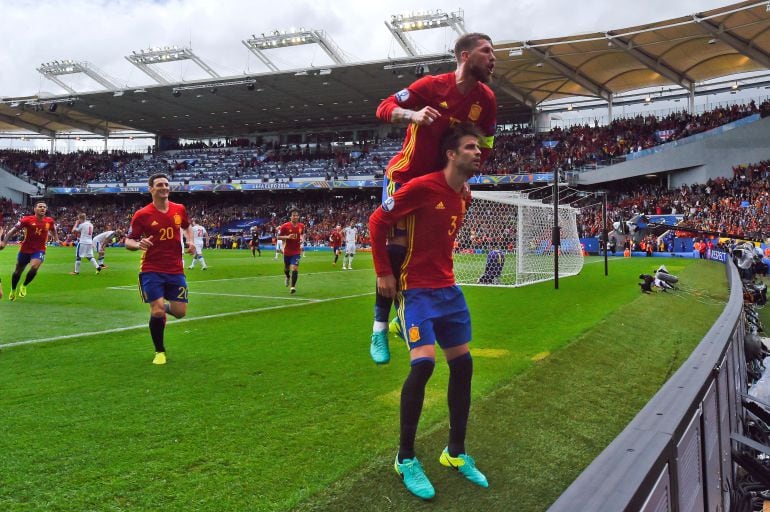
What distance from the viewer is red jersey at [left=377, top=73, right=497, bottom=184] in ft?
12.1

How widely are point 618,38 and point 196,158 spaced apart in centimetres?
4825

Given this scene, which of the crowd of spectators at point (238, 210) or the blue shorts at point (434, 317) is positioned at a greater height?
the crowd of spectators at point (238, 210)

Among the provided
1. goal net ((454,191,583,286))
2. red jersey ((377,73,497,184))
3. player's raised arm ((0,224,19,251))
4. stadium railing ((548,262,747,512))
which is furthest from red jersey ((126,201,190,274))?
goal net ((454,191,583,286))

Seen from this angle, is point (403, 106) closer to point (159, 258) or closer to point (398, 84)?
point (159, 258)

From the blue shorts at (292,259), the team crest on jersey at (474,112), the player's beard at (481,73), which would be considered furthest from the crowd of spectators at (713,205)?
the player's beard at (481,73)

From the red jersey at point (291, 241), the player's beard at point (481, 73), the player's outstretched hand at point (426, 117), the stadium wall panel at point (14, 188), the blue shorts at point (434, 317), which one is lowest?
the blue shorts at point (434, 317)

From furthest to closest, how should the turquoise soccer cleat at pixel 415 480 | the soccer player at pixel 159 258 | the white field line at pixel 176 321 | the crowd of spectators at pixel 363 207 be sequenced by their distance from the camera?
the crowd of spectators at pixel 363 207, the white field line at pixel 176 321, the soccer player at pixel 159 258, the turquoise soccer cleat at pixel 415 480

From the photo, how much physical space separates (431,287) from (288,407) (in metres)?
1.97

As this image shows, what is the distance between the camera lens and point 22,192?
66.1 metres

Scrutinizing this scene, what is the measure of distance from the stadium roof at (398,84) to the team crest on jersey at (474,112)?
34.6m

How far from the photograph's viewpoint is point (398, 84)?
1886 inches

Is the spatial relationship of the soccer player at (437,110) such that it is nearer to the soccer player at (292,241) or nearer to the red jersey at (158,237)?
the red jersey at (158,237)

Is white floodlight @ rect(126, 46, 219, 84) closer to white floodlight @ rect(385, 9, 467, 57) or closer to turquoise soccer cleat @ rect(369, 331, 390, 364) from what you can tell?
white floodlight @ rect(385, 9, 467, 57)

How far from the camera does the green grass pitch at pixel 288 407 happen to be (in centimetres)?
311
